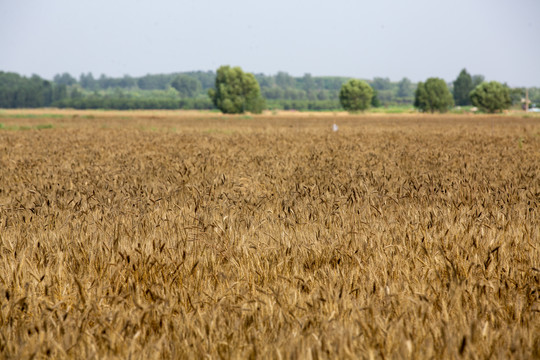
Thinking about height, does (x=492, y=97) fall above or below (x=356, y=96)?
below

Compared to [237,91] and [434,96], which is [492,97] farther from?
[237,91]

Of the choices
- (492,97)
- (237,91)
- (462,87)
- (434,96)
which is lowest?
(492,97)

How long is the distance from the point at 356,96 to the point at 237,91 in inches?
1317

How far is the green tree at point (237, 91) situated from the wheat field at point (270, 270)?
104 meters

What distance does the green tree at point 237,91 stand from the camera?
110562mm

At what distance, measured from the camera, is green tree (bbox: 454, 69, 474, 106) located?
171962 mm

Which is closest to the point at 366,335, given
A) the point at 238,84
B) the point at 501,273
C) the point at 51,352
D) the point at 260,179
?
the point at 51,352

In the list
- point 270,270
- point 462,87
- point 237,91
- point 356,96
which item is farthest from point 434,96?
point 270,270

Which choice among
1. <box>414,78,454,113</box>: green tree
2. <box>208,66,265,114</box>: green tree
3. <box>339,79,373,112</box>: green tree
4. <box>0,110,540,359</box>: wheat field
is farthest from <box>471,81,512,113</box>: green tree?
<box>0,110,540,359</box>: wheat field

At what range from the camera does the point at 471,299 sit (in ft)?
10.3

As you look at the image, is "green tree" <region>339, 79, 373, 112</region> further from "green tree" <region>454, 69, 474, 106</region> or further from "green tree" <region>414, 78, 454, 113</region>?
"green tree" <region>454, 69, 474, 106</region>

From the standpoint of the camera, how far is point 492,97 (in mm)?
119062

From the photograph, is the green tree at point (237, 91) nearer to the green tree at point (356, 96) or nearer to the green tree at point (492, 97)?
the green tree at point (356, 96)

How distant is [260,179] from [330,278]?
17.3ft
